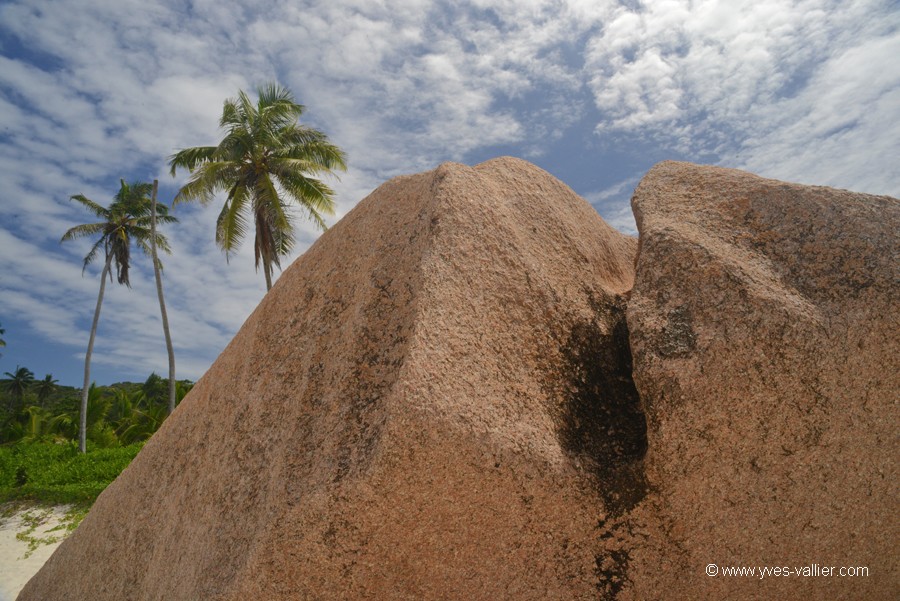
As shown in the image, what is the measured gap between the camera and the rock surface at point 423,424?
227cm

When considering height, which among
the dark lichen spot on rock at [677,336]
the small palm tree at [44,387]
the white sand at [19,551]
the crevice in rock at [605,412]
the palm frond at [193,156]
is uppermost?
the palm frond at [193,156]

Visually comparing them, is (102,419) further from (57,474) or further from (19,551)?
(19,551)

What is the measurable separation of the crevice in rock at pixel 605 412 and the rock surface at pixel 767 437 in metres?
0.09

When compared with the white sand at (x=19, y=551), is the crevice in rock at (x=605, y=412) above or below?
above

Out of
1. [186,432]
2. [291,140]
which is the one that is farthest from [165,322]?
[186,432]

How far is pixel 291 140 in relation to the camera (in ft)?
61.9

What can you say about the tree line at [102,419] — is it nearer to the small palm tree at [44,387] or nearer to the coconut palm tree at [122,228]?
the coconut palm tree at [122,228]

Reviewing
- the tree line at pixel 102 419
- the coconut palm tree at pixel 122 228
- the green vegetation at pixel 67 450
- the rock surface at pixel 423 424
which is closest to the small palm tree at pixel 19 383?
the green vegetation at pixel 67 450

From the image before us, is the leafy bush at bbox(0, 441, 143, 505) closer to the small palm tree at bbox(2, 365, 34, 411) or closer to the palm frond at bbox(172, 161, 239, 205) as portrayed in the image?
the palm frond at bbox(172, 161, 239, 205)

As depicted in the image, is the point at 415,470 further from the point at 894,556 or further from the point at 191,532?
the point at 894,556

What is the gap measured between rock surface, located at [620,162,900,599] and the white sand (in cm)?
905

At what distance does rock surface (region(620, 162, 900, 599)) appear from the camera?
8.04ft

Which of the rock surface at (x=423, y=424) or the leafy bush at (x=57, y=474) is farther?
the leafy bush at (x=57, y=474)

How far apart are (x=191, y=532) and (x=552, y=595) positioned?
1662 millimetres
